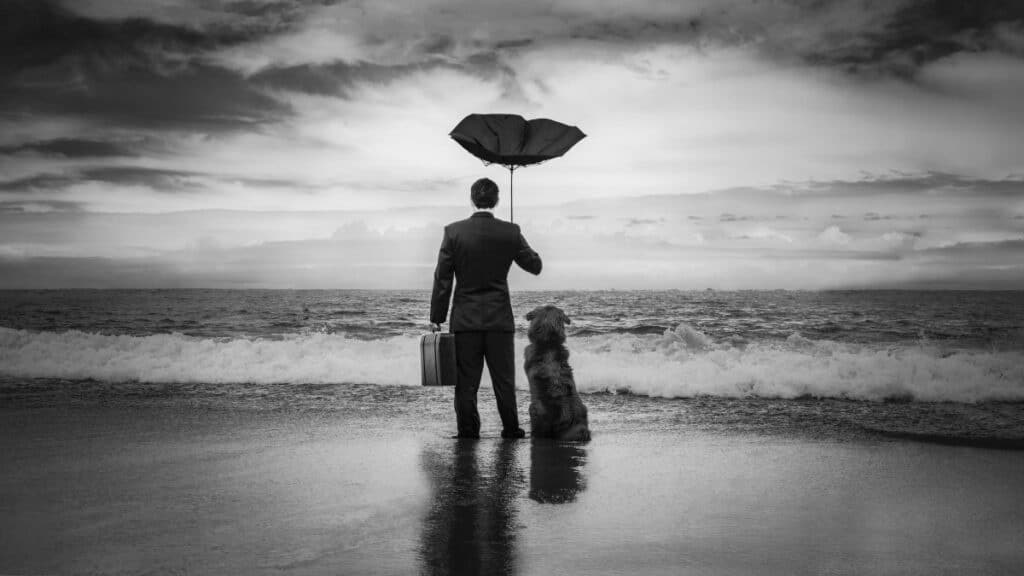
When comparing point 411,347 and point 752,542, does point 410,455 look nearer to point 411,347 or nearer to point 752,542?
point 752,542

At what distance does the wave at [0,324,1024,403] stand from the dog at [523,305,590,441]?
9.83 ft

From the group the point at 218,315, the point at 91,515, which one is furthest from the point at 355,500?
the point at 218,315

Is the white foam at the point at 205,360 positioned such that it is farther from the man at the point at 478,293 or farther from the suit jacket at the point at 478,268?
the suit jacket at the point at 478,268

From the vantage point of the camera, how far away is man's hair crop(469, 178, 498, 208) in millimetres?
5992

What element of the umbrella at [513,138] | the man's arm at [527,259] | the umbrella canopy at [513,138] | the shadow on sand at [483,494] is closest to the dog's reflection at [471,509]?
the shadow on sand at [483,494]

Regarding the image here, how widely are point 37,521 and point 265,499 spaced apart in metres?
1.13

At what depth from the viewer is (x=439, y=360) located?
5.81m

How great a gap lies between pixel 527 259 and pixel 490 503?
245 cm

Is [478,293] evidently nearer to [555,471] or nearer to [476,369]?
[476,369]

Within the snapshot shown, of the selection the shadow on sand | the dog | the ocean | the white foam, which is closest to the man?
the dog

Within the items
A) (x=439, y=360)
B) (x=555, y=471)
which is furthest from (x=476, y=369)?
(x=555, y=471)

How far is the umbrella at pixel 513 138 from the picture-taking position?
6117 millimetres

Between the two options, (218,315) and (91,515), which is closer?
(91,515)

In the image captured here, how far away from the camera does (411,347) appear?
13000 millimetres
